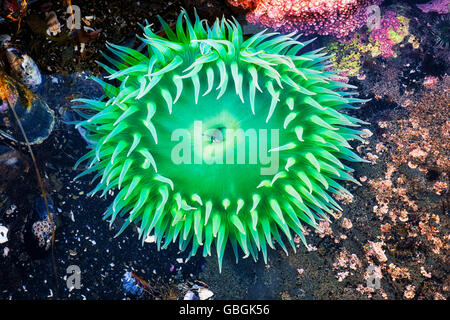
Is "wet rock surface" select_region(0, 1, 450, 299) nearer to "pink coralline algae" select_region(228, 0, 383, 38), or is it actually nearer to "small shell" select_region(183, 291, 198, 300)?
"small shell" select_region(183, 291, 198, 300)

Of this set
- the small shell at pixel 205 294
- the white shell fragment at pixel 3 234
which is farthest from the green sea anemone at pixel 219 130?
the white shell fragment at pixel 3 234

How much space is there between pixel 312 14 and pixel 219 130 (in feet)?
5.29

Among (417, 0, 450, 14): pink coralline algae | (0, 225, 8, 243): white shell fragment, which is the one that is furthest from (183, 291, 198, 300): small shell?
(417, 0, 450, 14): pink coralline algae

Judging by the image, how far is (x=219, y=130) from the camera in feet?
8.35

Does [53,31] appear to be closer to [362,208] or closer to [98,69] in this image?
[98,69]

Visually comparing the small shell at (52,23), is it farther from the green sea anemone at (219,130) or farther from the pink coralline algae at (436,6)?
the pink coralline algae at (436,6)

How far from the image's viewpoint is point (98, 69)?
10.7 feet

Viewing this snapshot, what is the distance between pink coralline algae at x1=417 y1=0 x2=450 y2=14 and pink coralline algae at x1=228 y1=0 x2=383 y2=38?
1.81 ft

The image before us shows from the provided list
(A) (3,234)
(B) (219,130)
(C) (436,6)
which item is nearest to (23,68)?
(A) (3,234)

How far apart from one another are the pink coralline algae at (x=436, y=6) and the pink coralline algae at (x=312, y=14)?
21.7 inches

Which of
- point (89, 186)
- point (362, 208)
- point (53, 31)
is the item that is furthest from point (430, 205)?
point (53, 31)

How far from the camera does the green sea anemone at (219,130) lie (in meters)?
2.57

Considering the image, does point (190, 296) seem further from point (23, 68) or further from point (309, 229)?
point (23, 68)
